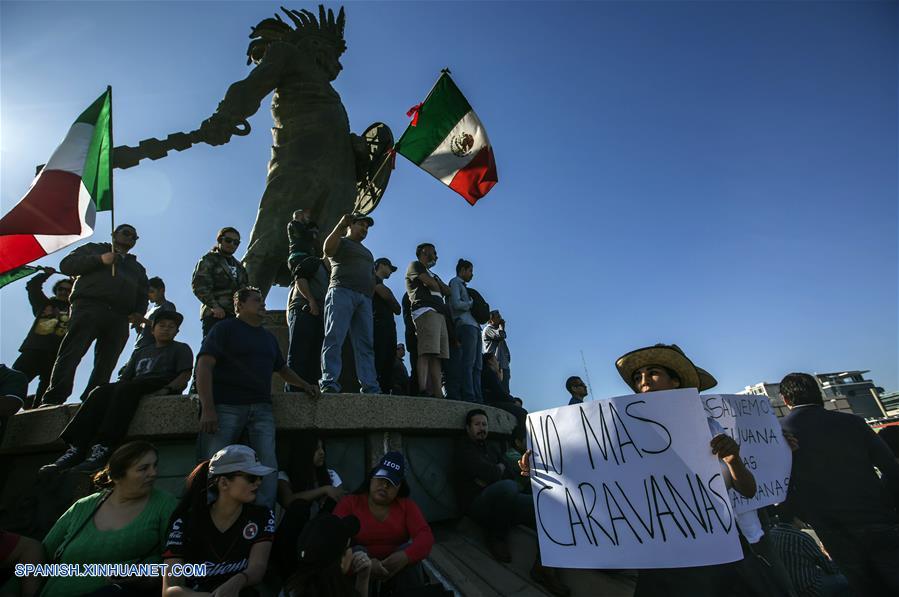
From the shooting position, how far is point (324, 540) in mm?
2342

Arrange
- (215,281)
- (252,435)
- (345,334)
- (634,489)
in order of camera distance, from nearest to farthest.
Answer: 1. (634,489)
2. (252,435)
3. (345,334)
4. (215,281)

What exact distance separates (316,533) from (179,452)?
1737mm

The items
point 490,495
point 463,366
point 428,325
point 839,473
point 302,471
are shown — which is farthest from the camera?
point 463,366

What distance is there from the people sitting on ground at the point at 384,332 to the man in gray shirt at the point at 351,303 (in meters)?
0.77

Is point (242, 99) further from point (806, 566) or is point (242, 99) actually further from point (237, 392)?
point (806, 566)

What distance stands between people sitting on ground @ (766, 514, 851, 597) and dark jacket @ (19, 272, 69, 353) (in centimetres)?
739

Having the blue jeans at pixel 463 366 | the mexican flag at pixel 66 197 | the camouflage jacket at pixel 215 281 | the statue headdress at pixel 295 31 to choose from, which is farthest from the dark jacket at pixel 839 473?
the statue headdress at pixel 295 31

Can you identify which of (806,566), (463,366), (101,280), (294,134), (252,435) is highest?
(294,134)

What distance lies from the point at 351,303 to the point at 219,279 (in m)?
1.58

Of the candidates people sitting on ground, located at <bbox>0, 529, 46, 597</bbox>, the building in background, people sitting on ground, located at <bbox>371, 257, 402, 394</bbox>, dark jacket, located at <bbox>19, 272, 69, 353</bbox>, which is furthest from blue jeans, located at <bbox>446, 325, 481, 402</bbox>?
the building in background

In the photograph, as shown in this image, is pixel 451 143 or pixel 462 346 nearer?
pixel 462 346

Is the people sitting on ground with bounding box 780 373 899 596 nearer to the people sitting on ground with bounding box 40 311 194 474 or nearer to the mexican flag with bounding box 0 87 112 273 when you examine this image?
the people sitting on ground with bounding box 40 311 194 474

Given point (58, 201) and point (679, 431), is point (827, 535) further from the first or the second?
point (58, 201)

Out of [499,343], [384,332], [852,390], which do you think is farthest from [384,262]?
[852,390]
